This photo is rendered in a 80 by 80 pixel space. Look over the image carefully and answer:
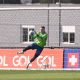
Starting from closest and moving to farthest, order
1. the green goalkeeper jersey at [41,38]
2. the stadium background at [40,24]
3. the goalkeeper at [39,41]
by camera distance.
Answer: the goalkeeper at [39,41]
the green goalkeeper jersey at [41,38]
the stadium background at [40,24]

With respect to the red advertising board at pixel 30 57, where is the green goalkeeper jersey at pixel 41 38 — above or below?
above

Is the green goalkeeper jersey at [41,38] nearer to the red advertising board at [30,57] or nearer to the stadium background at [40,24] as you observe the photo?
the red advertising board at [30,57]

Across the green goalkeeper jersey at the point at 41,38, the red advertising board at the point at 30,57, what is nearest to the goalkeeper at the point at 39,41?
the green goalkeeper jersey at the point at 41,38

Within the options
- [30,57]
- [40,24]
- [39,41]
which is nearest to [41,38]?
[39,41]

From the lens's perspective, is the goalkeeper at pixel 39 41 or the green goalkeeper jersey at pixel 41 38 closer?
the goalkeeper at pixel 39 41

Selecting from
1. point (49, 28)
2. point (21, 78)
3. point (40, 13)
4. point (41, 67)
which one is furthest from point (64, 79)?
point (40, 13)

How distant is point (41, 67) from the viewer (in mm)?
20438

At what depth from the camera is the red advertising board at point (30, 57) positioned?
20648 millimetres

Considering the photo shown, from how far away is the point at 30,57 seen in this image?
2097 cm

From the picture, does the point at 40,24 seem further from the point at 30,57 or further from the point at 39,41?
the point at 39,41

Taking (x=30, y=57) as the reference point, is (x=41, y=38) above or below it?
above

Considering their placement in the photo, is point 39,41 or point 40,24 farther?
point 40,24

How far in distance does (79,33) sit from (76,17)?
1.15 metres

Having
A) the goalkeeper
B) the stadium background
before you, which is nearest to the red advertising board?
the goalkeeper
